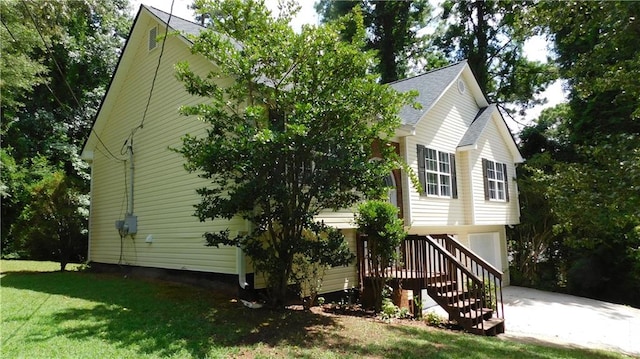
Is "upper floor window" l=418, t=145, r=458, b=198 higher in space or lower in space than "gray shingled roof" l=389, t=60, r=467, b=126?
lower

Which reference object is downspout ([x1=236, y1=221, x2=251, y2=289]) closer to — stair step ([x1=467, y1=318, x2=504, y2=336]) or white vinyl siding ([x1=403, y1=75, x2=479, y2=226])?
stair step ([x1=467, y1=318, x2=504, y2=336])

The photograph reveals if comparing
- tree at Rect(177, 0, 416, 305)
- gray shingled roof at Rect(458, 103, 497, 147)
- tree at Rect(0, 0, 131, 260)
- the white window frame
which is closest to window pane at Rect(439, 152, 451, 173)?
gray shingled roof at Rect(458, 103, 497, 147)

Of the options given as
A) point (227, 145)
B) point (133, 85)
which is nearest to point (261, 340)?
point (227, 145)

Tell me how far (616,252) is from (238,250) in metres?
14.9

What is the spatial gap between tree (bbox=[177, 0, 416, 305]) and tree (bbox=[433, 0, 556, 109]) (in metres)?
20.5

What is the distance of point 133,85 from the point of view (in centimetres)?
1215

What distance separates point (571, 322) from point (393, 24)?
80.2ft

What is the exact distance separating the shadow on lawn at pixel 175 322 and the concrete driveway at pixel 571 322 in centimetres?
466

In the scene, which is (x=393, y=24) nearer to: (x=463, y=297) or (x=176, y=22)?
(x=176, y=22)

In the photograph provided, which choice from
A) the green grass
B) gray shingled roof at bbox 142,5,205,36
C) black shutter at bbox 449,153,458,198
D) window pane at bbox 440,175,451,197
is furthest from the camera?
black shutter at bbox 449,153,458,198

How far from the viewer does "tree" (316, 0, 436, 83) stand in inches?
Result: 1141

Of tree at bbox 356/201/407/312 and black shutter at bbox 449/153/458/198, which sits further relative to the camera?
black shutter at bbox 449/153/458/198

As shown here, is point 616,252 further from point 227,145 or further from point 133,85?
point 133,85

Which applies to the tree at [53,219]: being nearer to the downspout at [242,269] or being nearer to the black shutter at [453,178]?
the downspout at [242,269]
